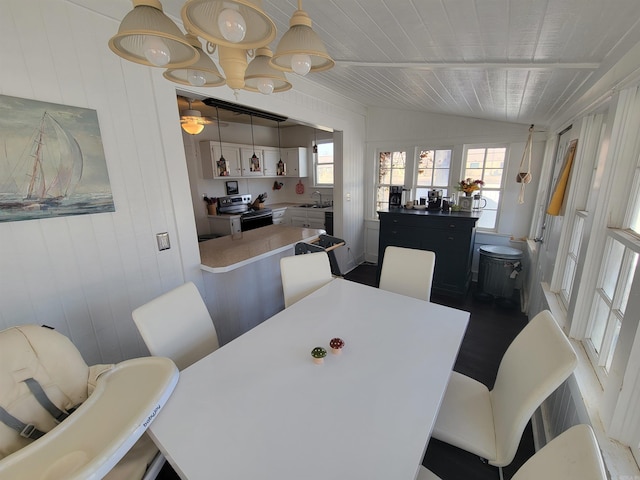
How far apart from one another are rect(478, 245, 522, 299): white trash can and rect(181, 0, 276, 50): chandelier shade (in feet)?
11.1

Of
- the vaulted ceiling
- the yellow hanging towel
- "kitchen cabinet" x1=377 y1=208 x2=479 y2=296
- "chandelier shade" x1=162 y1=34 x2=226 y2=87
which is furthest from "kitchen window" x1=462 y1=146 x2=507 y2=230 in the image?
"chandelier shade" x1=162 y1=34 x2=226 y2=87

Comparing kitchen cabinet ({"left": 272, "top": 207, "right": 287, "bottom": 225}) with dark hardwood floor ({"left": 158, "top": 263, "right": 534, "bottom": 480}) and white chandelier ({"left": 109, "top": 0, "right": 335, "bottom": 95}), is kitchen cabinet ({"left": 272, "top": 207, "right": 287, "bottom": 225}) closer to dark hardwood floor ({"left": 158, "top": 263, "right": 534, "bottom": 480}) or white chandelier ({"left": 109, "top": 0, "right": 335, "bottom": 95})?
dark hardwood floor ({"left": 158, "top": 263, "right": 534, "bottom": 480})

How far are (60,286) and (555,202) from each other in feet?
11.1

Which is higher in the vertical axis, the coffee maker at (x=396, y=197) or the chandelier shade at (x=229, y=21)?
the chandelier shade at (x=229, y=21)

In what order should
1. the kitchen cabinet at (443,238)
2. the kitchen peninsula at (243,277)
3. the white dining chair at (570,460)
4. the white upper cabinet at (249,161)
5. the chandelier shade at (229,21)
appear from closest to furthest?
the white dining chair at (570,460) < the chandelier shade at (229,21) < the kitchen peninsula at (243,277) < the kitchen cabinet at (443,238) < the white upper cabinet at (249,161)

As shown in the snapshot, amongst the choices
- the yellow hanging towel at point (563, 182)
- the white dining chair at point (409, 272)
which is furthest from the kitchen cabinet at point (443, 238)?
the white dining chair at point (409, 272)

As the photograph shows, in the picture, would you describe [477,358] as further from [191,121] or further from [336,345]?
[191,121]

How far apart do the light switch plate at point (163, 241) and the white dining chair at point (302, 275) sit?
85 centimetres

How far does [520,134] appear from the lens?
3432mm

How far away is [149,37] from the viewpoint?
94 cm

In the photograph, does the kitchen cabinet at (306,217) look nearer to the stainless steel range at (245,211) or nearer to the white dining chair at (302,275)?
the stainless steel range at (245,211)

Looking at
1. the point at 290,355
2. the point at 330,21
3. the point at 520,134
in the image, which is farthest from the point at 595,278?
the point at 520,134

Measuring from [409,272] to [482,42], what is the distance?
150 centimetres

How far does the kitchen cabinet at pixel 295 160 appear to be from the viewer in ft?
18.8
